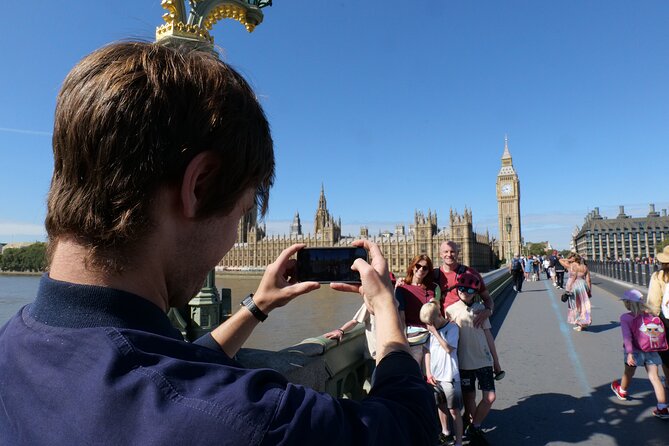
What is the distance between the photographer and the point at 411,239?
72.1 meters

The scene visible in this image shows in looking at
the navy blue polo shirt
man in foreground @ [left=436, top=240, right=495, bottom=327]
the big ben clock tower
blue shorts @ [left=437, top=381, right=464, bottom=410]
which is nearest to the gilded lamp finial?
the navy blue polo shirt

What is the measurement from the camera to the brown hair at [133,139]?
2.45 feet

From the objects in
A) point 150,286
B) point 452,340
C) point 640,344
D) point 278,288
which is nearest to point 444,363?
point 452,340

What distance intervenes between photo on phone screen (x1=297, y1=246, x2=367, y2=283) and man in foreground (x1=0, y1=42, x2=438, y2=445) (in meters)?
0.61

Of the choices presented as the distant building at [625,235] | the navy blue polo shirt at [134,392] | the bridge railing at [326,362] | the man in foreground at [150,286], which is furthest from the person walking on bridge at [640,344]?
the distant building at [625,235]

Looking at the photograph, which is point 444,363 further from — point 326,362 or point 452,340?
point 326,362

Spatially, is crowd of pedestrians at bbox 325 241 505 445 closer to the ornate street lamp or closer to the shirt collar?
the ornate street lamp

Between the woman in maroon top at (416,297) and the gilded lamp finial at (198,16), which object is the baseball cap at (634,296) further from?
the gilded lamp finial at (198,16)

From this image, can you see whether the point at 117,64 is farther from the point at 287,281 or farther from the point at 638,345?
the point at 638,345

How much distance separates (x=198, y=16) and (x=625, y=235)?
122898 millimetres

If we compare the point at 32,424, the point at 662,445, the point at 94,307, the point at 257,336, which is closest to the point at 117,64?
the point at 94,307

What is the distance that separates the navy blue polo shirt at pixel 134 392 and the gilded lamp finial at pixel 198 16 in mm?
3011

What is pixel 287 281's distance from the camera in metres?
1.52

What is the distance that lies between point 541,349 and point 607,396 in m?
1.93
